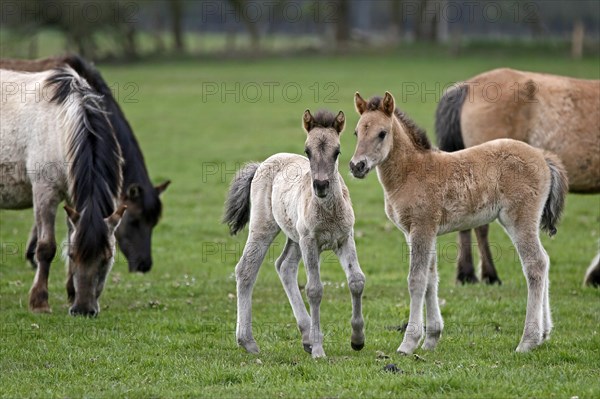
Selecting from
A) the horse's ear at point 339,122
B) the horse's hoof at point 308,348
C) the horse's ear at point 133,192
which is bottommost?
the horse's hoof at point 308,348

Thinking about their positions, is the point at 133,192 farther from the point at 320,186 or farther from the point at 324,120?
the point at 320,186

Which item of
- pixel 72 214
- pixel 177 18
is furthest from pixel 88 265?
pixel 177 18

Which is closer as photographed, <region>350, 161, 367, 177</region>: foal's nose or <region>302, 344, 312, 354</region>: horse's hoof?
<region>350, 161, 367, 177</region>: foal's nose

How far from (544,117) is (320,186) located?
199 inches

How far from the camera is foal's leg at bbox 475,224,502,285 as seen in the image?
36.1 ft

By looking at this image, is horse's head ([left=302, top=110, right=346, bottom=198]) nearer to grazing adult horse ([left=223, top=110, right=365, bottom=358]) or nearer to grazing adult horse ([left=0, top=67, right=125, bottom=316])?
grazing adult horse ([left=223, top=110, right=365, bottom=358])

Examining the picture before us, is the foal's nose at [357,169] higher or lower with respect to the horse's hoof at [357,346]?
higher

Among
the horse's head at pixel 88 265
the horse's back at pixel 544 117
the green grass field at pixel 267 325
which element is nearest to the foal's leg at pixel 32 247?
the green grass field at pixel 267 325

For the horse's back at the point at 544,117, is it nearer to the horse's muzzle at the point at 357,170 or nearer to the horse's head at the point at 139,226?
the horse's head at the point at 139,226

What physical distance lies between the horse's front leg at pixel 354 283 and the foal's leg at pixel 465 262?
3.99 m

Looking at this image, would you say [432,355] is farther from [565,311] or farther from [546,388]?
[565,311]

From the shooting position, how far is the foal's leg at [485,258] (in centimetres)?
1099

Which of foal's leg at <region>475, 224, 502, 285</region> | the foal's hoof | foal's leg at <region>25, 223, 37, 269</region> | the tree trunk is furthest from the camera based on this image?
the tree trunk

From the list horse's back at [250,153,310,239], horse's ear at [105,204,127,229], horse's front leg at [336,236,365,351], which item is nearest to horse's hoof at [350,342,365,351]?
horse's front leg at [336,236,365,351]
